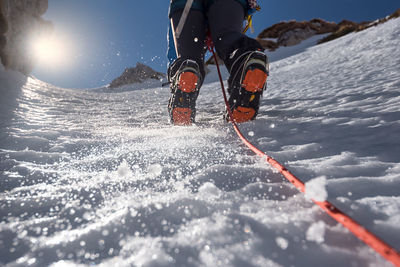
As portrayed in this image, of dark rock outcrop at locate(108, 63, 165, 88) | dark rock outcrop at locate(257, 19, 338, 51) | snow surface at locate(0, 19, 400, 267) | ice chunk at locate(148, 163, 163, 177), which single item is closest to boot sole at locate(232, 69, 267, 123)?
snow surface at locate(0, 19, 400, 267)

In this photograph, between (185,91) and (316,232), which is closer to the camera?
(316,232)

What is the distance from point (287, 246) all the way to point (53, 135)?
5.91 ft

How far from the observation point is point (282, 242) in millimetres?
537

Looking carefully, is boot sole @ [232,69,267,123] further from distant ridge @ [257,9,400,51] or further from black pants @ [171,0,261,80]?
distant ridge @ [257,9,400,51]

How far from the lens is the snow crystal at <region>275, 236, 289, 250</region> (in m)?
0.52

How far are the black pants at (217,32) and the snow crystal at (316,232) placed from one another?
4.86ft

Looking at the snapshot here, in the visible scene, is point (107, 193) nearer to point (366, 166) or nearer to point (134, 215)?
point (134, 215)

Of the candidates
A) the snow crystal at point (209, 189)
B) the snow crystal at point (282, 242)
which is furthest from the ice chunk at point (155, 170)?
the snow crystal at point (282, 242)

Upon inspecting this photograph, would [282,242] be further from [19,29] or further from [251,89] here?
[19,29]

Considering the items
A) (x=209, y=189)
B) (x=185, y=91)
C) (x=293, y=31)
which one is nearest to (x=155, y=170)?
A: (x=209, y=189)

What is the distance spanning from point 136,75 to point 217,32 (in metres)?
24.3

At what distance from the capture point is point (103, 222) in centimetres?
65

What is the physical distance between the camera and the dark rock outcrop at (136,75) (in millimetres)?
24172

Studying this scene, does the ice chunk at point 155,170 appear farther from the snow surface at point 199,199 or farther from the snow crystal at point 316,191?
the snow crystal at point 316,191
